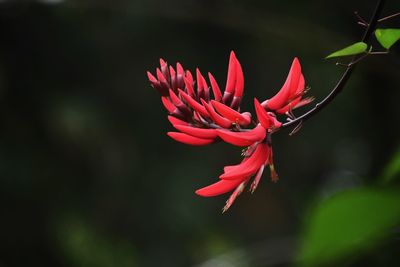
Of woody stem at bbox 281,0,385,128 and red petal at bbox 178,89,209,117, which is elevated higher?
red petal at bbox 178,89,209,117

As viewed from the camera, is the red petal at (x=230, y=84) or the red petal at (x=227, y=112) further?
the red petal at (x=230, y=84)

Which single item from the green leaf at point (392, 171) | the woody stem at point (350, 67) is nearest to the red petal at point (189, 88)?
the woody stem at point (350, 67)

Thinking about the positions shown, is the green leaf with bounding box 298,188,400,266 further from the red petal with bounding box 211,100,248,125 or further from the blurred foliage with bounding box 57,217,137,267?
the blurred foliage with bounding box 57,217,137,267

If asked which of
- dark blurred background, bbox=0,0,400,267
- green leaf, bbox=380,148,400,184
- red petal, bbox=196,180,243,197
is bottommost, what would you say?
green leaf, bbox=380,148,400,184

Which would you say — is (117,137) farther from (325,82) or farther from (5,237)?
(325,82)

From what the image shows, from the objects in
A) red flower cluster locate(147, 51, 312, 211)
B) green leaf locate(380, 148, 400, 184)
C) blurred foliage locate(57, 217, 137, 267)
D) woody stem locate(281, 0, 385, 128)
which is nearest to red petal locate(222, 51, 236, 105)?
red flower cluster locate(147, 51, 312, 211)

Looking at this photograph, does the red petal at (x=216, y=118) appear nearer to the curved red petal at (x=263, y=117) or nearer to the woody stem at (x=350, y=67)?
the curved red petal at (x=263, y=117)
